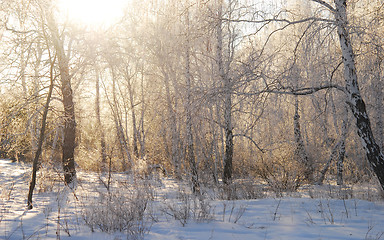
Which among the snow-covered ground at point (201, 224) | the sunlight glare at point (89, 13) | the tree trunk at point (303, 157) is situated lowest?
the snow-covered ground at point (201, 224)

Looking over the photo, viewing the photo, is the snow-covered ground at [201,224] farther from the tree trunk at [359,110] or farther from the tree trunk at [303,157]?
the tree trunk at [303,157]

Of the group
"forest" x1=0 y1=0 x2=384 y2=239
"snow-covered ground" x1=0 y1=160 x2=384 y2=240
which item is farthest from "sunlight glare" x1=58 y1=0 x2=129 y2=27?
"snow-covered ground" x1=0 y1=160 x2=384 y2=240

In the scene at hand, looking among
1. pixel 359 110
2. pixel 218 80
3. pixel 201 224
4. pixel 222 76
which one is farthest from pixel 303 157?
pixel 201 224

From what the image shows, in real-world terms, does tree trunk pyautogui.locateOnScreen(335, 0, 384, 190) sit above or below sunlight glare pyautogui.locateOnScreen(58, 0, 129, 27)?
below

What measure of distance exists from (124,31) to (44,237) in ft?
35.9

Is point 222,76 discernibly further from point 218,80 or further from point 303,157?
point 303,157

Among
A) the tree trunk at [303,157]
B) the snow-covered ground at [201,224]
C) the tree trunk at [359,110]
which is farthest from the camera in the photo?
the tree trunk at [303,157]

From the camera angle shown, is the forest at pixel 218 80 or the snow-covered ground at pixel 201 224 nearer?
the snow-covered ground at pixel 201 224

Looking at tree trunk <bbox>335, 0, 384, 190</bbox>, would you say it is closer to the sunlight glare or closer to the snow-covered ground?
the snow-covered ground

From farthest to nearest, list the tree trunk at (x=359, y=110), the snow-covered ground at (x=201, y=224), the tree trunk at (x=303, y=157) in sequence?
the tree trunk at (x=303, y=157), the tree trunk at (x=359, y=110), the snow-covered ground at (x=201, y=224)

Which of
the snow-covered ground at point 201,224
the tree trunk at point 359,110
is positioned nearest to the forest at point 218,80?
the tree trunk at point 359,110

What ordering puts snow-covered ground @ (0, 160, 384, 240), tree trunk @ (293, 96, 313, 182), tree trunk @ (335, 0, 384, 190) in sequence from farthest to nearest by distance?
tree trunk @ (293, 96, 313, 182), tree trunk @ (335, 0, 384, 190), snow-covered ground @ (0, 160, 384, 240)

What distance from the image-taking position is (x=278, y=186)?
27.8 feet

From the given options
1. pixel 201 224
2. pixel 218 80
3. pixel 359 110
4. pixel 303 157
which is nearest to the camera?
pixel 201 224
